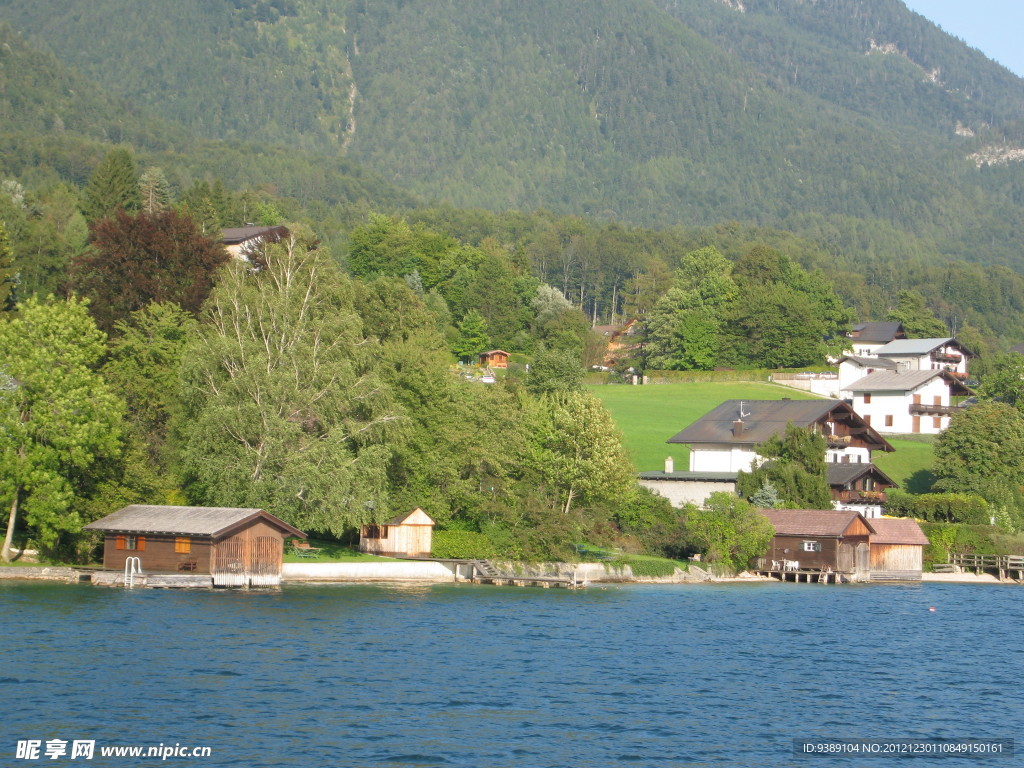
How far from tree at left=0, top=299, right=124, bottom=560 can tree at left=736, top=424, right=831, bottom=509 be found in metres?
43.4

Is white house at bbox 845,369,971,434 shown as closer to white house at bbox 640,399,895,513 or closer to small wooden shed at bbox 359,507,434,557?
white house at bbox 640,399,895,513

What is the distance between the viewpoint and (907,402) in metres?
122

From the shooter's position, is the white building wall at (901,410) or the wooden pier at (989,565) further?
the white building wall at (901,410)

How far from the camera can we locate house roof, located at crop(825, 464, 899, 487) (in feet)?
289

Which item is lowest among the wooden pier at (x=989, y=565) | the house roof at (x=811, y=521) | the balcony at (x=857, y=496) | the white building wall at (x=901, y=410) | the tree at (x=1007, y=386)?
the wooden pier at (x=989, y=565)

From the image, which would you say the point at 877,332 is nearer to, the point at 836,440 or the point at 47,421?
the point at 836,440

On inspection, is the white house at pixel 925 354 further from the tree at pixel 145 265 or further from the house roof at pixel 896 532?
the tree at pixel 145 265

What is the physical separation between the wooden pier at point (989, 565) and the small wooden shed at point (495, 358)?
74079 millimetres

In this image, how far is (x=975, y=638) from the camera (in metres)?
55.0

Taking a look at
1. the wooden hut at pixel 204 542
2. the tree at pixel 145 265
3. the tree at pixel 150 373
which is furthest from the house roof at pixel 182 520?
the tree at pixel 145 265

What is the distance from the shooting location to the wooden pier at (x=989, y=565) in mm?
85312

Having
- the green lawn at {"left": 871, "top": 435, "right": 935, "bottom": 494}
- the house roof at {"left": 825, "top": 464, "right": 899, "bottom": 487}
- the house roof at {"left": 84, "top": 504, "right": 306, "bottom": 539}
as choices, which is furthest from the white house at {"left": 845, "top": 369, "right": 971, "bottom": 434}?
the house roof at {"left": 84, "top": 504, "right": 306, "bottom": 539}

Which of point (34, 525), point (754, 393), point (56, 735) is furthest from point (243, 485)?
point (754, 393)

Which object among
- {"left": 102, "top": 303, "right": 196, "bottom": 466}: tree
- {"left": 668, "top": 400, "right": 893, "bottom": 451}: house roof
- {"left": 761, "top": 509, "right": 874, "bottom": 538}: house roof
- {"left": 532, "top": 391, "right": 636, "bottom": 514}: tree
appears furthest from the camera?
{"left": 668, "top": 400, "right": 893, "bottom": 451}: house roof
